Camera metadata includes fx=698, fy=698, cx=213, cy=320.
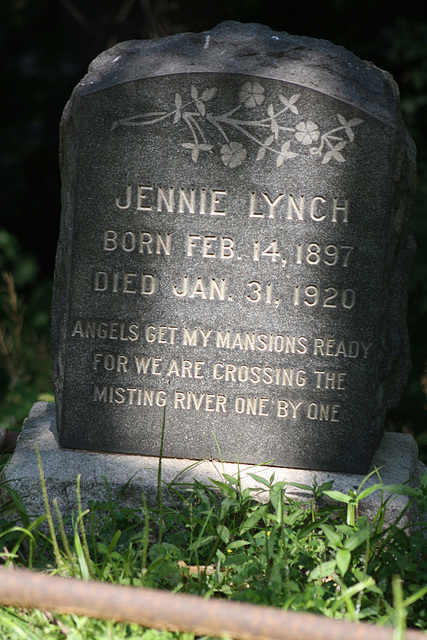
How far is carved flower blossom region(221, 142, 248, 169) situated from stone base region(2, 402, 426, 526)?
1.08 m

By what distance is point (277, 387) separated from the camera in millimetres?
2541

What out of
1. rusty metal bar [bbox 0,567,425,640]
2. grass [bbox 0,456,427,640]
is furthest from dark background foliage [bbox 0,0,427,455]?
rusty metal bar [bbox 0,567,425,640]

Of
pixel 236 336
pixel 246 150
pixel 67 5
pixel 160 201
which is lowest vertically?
pixel 236 336

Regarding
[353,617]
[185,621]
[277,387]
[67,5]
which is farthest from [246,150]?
[67,5]

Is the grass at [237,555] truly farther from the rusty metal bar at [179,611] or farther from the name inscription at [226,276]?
the rusty metal bar at [179,611]

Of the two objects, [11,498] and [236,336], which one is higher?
[236,336]

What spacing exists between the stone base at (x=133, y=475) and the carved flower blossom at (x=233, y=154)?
1.08 m

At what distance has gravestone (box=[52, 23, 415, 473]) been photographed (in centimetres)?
241

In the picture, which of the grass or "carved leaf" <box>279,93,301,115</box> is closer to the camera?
the grass

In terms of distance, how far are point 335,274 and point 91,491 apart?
1.14 m

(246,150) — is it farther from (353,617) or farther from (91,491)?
(353,617)

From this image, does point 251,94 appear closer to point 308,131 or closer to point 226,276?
point 308,131

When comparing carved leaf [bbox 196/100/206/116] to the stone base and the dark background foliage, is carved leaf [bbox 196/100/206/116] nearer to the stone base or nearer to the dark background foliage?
the stone base

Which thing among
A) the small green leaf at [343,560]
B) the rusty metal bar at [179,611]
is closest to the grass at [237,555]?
the small green leaf at [343,560]
